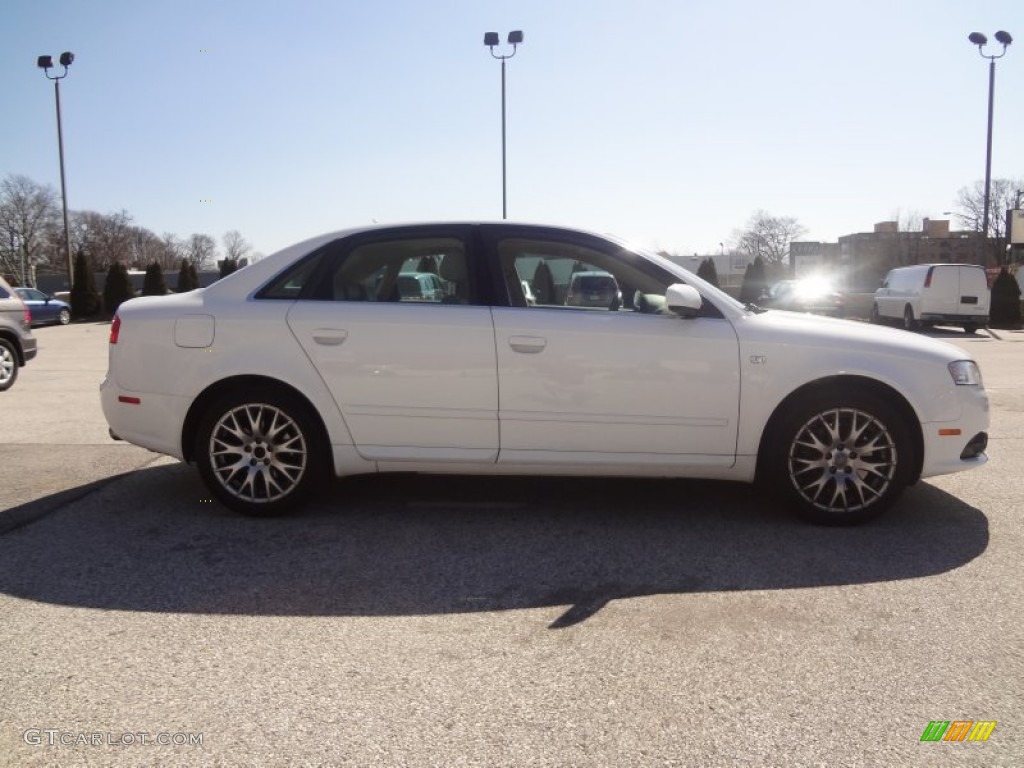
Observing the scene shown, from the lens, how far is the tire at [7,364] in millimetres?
11125

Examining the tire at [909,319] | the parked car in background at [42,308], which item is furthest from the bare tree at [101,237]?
the tire at [909,319]

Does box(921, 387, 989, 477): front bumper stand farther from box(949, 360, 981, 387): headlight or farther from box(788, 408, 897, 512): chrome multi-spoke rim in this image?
box(788, 408, 897, 512): chrome multi-spoke rim

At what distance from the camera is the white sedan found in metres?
4.56

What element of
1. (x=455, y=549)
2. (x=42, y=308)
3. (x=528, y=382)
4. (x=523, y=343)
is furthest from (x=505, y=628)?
(x=42, y=308)

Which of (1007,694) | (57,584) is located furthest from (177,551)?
(1007,694)

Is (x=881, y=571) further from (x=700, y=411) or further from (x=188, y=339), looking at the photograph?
(x=188, y=339)

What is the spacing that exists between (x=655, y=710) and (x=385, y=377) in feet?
8.19

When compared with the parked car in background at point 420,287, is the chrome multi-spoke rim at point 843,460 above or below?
below

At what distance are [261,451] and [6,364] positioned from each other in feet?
27.6

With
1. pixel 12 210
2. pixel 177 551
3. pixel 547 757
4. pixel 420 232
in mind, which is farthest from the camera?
pixel 12 210

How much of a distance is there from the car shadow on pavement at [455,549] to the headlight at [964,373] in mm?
786

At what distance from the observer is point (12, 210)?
3551 inches

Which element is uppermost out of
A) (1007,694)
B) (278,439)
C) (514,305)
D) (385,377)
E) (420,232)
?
(420,232)

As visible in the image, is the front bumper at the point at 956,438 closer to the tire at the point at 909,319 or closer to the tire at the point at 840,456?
the tire at the point at 840,456
